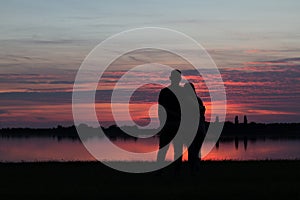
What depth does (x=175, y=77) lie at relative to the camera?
14453mm

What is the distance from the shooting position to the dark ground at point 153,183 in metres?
11.0

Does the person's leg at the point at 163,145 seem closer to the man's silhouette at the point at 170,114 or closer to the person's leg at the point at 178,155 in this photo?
the man's silhouette at the point at 170,114

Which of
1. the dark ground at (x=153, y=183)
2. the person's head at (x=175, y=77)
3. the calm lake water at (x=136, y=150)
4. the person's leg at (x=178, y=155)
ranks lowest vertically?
the calm lake water at (x=136, y=150)

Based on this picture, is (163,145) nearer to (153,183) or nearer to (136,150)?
(153,183)

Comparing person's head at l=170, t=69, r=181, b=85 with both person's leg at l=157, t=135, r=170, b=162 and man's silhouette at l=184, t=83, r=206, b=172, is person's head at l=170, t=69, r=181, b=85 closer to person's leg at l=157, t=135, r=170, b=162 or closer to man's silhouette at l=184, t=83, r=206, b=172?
man's silhouette at l=184, t=83, r=206, b=172

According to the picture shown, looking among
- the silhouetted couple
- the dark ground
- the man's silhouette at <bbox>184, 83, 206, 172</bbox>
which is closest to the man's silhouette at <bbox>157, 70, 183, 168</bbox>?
the silhouetted couple

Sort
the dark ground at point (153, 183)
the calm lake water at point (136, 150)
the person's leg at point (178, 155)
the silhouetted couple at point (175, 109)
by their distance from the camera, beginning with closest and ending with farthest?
the dark ground at point (153, 183), the silhouetted couple at point (175, 109), the person's leg at point (178, 155), the calm lake water at point (136, 150)

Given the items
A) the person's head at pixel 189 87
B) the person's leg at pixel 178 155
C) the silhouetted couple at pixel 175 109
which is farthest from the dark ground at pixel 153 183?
the person's head at pixel 189 87

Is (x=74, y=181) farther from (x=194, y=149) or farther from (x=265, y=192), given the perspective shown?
(x=265, y=192)

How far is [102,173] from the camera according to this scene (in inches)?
621

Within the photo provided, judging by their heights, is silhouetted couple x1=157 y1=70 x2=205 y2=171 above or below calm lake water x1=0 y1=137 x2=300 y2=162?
above

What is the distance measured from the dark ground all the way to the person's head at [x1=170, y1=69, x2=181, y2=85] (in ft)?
7.88

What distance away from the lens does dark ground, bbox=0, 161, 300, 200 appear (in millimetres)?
10992

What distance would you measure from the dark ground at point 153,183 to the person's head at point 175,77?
240 centimetres
